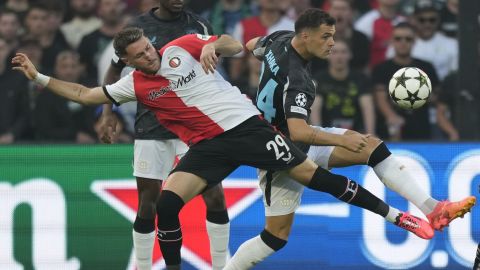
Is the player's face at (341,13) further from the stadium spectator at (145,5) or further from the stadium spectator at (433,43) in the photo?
the stadium spectator at (145,5)

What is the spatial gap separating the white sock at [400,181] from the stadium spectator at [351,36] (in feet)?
10.8

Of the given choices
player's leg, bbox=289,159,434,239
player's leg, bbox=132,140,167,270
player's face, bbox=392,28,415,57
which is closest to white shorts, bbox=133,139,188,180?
player's leg, bbox=132,140,167,270

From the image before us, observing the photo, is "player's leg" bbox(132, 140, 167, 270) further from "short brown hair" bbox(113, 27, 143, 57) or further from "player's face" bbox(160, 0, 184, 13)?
"short brown hair" bbox(113, 27, 143, 57)

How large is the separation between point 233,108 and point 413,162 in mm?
2298

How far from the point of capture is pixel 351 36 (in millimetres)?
11836

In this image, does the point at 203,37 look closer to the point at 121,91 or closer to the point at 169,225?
the point at 121,91

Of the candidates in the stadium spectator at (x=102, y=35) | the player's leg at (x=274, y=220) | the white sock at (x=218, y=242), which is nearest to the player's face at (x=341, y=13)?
the stadium spectator at (x=102, y=35)

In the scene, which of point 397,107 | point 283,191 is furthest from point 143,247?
point 397,107

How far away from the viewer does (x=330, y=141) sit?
8125 mm

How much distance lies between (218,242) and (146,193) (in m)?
0.68

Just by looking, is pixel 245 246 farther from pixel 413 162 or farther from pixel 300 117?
pixel 413 162

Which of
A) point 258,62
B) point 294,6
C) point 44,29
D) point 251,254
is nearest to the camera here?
point 251,254

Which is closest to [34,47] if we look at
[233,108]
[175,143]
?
[175,143]

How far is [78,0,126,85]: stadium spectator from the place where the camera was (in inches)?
462
